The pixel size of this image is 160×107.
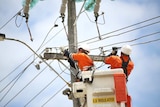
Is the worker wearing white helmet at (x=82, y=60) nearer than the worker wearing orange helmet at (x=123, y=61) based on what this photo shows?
No

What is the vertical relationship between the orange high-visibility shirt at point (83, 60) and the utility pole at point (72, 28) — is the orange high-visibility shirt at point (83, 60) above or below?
below

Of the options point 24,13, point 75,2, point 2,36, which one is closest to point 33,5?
point 24,13

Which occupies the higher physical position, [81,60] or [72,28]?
[72,28]

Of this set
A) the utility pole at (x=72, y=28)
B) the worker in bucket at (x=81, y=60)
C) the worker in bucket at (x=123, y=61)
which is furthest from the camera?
the utility pole at (x=72, y=28)

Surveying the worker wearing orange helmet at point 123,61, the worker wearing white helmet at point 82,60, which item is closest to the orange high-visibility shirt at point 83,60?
the worker wearing white helmet at point 82,60

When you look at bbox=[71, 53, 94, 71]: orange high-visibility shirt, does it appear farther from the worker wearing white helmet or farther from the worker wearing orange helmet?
the worker wearing orange helmet

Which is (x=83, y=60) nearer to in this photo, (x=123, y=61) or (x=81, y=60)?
(x=81, y=60)

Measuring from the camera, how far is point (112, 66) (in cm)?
859

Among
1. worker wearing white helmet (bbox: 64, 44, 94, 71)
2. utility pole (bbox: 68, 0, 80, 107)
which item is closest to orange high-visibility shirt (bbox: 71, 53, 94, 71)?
worker wearing white helmet (bbox: 64, 44, 94, 71)

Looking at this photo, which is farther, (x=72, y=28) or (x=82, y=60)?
(x=72, y=28)

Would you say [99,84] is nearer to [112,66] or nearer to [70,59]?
[112,66]

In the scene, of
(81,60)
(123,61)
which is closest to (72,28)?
(81,60)

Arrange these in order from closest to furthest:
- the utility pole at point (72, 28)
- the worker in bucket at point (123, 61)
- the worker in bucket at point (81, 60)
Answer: the worker in bucket at point (123, 61) < the worker in bucket at point (81, 60) < the utility pole at point (72, 28)

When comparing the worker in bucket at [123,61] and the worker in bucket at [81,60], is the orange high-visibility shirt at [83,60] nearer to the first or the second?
the worker in bucket at [81,60]
